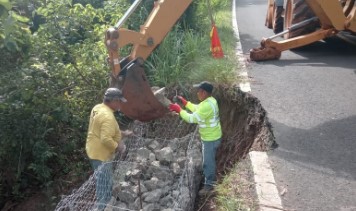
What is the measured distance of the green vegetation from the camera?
5.75 meters

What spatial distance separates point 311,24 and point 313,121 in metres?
3.60

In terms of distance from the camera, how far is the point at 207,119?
497 centimetres

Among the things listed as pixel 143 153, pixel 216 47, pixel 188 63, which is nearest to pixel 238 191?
pixel 143 153

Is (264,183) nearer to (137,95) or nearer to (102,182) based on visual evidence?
(137,95)

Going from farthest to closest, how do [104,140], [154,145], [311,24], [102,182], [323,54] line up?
[323,54] → [311,24] → [154,145] → [102,182] → [104,140]

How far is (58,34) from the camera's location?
6.49 meters

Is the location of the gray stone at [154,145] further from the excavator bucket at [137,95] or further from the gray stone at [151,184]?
the excavator bucket at [137,95]

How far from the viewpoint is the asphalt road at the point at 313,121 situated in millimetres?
3968

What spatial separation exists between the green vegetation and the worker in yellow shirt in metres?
1.35

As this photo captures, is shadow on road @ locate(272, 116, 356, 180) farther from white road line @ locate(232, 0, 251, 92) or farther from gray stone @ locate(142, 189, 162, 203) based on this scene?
gray stone @ locate(142, 189, 162, 203)

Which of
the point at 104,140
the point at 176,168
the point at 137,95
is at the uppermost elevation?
the point at 137,95

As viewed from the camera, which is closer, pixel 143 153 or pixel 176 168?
pixel 176 168

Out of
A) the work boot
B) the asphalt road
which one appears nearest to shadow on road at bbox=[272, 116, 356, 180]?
the asphalt road

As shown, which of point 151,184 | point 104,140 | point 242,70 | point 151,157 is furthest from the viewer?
point 242,70
